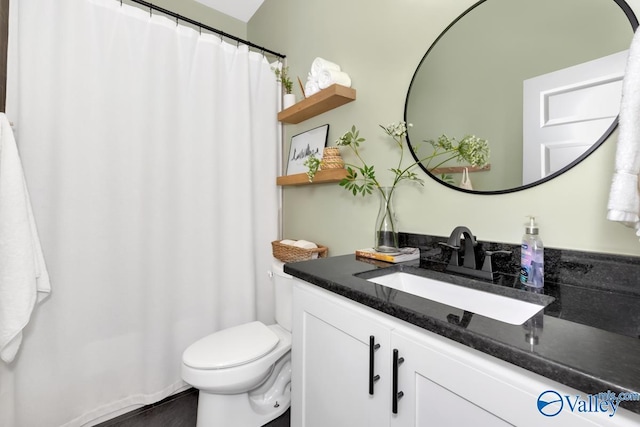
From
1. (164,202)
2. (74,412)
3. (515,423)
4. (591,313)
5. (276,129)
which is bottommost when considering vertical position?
(74,412)

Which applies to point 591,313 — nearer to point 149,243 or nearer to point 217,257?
point 217,257

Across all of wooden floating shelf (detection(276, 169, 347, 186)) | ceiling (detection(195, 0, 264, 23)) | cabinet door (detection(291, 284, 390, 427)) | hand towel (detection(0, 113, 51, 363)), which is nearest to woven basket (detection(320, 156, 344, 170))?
wooden floating shelf (detection(276, 169, 347, 186))

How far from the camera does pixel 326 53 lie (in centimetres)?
171

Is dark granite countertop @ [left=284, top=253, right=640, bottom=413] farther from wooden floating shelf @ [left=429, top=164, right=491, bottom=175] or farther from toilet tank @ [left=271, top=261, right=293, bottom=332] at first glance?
toilet tank @ [left=271, top=261, right=293, bottom=332]

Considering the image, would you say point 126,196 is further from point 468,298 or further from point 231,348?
point 468,298

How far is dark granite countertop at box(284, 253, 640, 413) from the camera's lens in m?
0.42

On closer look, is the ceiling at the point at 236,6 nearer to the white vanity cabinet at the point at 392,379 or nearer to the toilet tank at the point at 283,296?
the toilet tank at the point at 283,296

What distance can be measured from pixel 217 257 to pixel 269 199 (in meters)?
0.52

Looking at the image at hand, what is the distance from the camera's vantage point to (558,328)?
1.82ft

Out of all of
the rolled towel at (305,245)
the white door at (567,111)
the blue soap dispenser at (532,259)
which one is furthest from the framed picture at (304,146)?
the blue soap dispenser at (532,259)

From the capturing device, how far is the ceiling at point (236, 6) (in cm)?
233

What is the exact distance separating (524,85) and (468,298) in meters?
0.71

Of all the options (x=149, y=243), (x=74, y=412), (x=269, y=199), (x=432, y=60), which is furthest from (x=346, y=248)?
(x=74, y=412)

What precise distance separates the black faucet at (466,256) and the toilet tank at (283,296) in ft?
2.80
